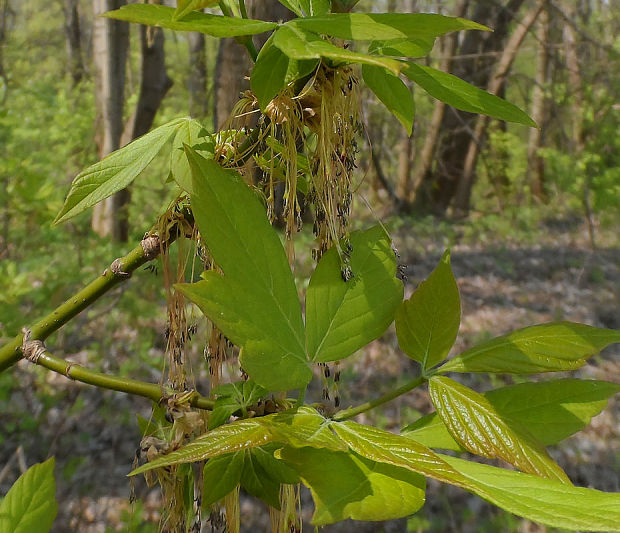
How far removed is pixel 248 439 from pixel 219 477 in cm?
13

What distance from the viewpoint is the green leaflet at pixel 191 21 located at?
343 mm

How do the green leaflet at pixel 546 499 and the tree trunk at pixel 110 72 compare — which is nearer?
the green leaflet at pixel 546 499

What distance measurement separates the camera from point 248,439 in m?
0.33

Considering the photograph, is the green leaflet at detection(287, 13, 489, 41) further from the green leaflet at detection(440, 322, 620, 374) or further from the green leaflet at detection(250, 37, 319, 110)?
the green leaflet at detection(440, 322, 620, 374)

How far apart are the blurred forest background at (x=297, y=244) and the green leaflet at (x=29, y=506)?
0.19 meters

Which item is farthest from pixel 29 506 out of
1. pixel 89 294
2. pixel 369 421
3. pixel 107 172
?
pixel 369 421

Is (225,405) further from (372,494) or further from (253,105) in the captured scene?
Result: (253,105)

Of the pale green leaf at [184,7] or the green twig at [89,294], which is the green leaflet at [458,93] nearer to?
the pale green leaf at [184,7]

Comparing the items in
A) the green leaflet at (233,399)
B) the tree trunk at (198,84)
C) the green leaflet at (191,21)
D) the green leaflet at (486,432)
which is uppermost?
the green leaflet at (191,21)

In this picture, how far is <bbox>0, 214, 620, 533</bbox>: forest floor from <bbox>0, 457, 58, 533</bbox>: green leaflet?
1677 mm

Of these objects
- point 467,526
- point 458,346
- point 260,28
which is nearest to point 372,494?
point 260,28

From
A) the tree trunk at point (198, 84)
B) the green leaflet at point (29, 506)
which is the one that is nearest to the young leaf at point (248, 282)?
the green leaflet at point (29, 506)

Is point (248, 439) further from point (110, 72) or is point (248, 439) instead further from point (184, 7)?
point (110, 72)

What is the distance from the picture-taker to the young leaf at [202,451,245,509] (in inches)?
17.1
